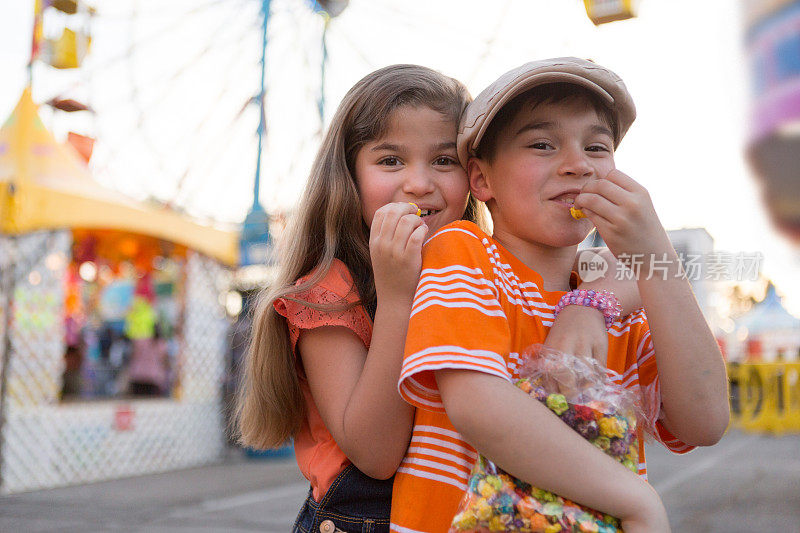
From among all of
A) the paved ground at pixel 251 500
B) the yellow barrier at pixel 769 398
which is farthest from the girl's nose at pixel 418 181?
the yellow barrier at pixel 769 398

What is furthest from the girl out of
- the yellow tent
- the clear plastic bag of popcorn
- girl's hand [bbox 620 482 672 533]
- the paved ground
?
the yellow tent

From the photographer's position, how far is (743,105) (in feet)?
3.43

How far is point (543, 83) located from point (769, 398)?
758 centimetres

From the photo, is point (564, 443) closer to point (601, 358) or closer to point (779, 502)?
point (601, 358)

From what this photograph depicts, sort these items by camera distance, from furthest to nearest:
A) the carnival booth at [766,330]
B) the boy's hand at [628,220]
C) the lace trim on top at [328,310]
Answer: the carnival booth at [766,330]
the lace trim on top at [328,310]
the boy's hand at [628,220]

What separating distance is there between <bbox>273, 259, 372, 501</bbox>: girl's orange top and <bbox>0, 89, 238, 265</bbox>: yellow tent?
5116 mm

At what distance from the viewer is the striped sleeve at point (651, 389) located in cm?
97

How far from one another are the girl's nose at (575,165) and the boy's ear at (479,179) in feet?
0.45

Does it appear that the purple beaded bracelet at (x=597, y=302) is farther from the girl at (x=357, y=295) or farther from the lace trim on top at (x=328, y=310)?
the lace trim on top at (x=328, y=310)

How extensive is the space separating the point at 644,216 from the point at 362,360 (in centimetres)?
47

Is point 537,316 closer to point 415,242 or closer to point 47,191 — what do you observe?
point 415,242

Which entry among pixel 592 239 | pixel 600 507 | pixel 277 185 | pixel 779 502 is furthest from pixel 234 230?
pixel 600 507

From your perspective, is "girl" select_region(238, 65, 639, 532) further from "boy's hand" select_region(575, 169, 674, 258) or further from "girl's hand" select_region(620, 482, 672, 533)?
"girl's hand" select_region(620, 482, 672, 533)

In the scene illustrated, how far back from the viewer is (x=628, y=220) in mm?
867
